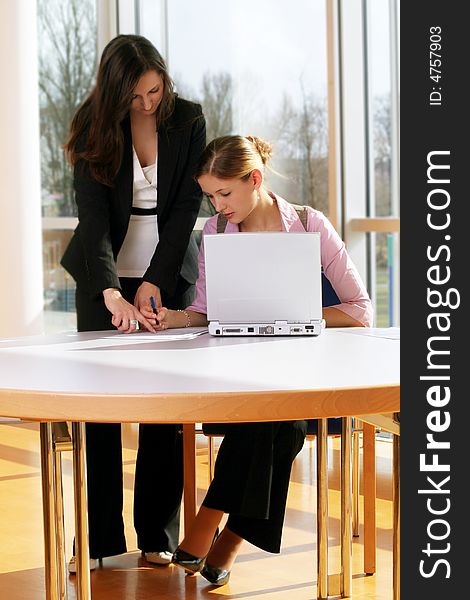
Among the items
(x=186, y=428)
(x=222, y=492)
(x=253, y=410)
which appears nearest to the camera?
(x=253, y=410)

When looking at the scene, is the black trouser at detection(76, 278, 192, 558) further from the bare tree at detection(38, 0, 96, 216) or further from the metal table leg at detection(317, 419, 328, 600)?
the bare tree at detection(38, 0, 96, 216)

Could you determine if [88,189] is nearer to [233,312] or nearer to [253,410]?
[233,312]

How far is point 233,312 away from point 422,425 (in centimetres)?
101

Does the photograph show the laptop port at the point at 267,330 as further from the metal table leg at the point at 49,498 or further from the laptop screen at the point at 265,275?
the metal table leg at the point at 49,498

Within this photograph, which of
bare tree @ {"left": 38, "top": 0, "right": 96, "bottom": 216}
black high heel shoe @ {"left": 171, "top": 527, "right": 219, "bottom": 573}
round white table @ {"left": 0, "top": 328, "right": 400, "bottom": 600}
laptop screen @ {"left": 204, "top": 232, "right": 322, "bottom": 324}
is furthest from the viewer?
bare tree @ {"left": 38, "top": 0, "right": 96, "bottom": 216}

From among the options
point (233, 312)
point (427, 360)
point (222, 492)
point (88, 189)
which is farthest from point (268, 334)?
point (427, 360)

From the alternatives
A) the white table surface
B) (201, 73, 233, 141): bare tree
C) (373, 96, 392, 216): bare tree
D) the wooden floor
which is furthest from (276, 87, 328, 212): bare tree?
the white table surface

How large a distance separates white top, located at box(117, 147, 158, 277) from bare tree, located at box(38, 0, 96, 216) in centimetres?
283

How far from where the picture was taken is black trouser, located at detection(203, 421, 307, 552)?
2619mm

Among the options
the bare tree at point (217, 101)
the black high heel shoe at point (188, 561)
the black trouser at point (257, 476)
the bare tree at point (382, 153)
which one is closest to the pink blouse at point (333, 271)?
the black trouser at point (257, 476)

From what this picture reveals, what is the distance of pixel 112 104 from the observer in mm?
2766

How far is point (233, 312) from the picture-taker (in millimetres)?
2486

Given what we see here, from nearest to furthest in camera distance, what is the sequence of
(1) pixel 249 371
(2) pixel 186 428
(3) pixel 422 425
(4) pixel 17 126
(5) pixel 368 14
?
(3) pixel 422 425
(1) pixel 249 371
(2) pixel 186 428
(5) pixel 368 14
(4) pixel 17 126

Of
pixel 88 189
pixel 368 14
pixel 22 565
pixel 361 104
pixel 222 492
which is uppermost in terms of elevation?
pixel 368 14
